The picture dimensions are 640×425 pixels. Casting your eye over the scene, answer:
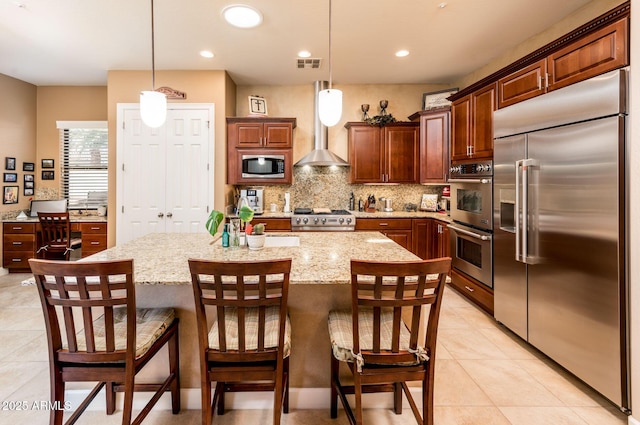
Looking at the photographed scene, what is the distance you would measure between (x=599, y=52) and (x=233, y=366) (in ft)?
9.13

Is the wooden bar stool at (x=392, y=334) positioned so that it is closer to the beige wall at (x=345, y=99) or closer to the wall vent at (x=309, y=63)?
the wall vent at (x=309, y=63)

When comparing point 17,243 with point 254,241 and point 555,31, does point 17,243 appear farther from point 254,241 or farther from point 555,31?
point 555,31

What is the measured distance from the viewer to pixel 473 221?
3367 millimetres

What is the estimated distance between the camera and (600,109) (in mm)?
1915

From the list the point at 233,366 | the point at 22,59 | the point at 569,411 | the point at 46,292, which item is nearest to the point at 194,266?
the point at 233,366

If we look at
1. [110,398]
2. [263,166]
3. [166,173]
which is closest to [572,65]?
[263,166]

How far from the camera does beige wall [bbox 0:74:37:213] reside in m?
4.52

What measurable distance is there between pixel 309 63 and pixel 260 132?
3.78 ft

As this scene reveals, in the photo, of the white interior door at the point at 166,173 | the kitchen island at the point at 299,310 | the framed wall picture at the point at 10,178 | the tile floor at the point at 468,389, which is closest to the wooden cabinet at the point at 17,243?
the framed wall picture at the point at 10,178

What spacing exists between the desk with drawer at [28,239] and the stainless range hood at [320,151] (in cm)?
299

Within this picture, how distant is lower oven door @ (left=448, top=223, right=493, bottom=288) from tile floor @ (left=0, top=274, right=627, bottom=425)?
52cm

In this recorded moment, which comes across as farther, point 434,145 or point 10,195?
point 10,195

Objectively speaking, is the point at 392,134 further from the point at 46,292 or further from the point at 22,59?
the point at 22,59

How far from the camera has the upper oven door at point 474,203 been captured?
309 centimetres
